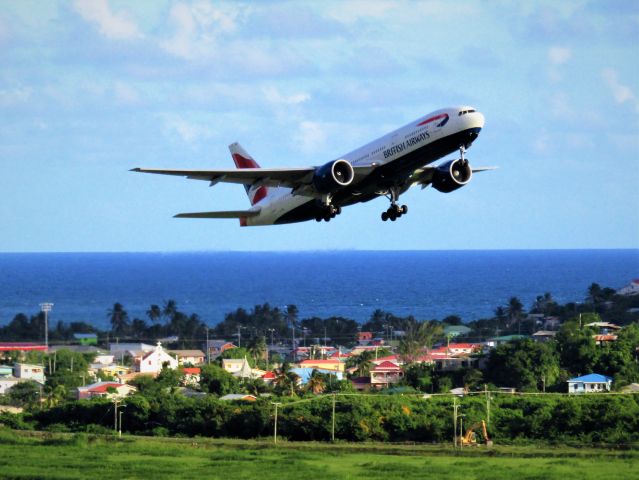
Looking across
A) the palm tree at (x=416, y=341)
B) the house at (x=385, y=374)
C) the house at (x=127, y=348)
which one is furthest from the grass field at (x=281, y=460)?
the house at (x=127, y=348)

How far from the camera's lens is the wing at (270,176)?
5759cm

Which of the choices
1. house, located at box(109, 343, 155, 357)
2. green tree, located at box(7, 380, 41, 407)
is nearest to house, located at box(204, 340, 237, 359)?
house, located at box(109, 343, 155, 357)

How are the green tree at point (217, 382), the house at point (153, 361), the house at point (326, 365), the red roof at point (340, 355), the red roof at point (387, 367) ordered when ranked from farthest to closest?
1. the red roof at point (340, 355)
2. the house at point (153, 361)
3. the house at point (326, 365)
4. the red roof at point (387, 367)
5. the green tree at point (217, 382)

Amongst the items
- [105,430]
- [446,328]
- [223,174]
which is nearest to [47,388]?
[105,430]

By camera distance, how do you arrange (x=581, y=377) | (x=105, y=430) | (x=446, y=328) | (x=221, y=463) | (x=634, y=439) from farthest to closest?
(x=446, y=328), (x=581, y=377), (x=105, y=430), (x=634, y=439), (x=221, y=463)

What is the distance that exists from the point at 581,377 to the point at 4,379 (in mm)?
58287

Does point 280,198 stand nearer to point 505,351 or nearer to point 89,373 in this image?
point 505,351

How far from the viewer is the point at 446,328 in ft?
642

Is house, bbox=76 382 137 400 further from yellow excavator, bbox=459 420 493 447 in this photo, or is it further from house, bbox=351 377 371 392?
yellow excavator, bbox=459 420 493 447

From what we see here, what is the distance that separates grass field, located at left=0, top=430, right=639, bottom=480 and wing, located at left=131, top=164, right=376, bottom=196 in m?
15.2

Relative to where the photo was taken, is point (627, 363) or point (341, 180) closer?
point (341, 180)

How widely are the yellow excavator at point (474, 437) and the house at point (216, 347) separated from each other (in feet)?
277

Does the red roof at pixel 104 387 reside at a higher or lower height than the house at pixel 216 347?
lower

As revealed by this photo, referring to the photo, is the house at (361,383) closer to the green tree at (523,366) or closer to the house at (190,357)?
the green tree at (523,366)
